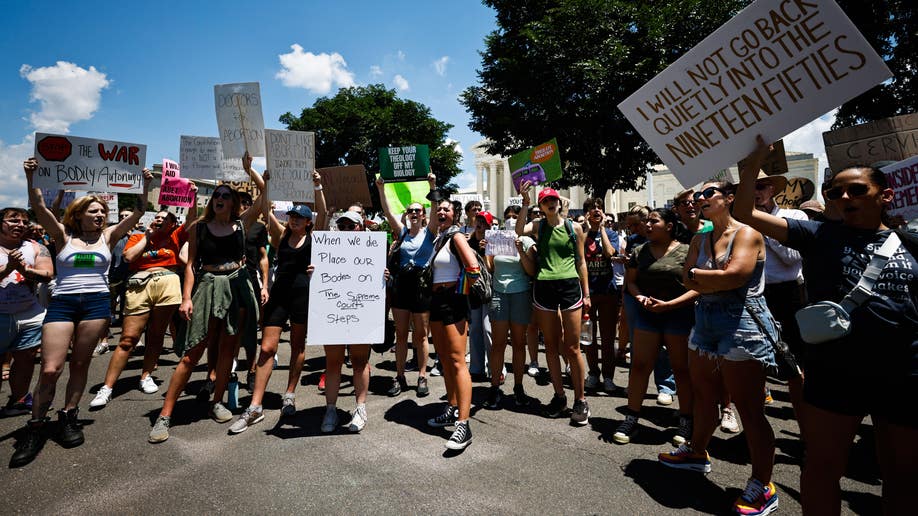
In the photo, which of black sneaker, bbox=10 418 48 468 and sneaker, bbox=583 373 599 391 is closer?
black sneaker, bbox=10 418 48 468

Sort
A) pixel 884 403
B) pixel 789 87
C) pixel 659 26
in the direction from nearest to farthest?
pixel 884 403 → pixel 789 87 → pixel 659 26

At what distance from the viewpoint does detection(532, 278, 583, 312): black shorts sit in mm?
4414

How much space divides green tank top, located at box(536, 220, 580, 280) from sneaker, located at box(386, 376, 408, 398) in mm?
2115

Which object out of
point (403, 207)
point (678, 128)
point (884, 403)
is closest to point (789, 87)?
point (678, 128)

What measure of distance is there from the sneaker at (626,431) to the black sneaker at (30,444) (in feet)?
15.2

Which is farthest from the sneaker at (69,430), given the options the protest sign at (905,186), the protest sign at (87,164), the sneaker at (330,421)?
the protest sign at (905,186)

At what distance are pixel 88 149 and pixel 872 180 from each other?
21.5 ft

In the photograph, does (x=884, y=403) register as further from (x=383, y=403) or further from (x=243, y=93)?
(x=243, y=93)

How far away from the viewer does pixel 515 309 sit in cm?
491

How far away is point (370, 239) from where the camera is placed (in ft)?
14.3

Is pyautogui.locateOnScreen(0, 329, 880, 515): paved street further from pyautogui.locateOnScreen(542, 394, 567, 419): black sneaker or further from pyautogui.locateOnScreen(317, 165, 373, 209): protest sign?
pyautogui.locateOnScreen(317, 165, 373, 209): protest sign

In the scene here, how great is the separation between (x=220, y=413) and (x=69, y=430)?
1.11 meters

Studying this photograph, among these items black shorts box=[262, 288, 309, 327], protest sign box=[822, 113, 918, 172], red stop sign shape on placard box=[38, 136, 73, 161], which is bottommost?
black shorts box=[262, 288, 309, 327]

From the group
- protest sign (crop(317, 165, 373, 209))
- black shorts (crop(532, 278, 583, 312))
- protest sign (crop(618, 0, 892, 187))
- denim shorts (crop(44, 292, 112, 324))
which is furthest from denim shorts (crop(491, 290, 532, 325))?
protest sign (crop(317, 165, 373, 209))
